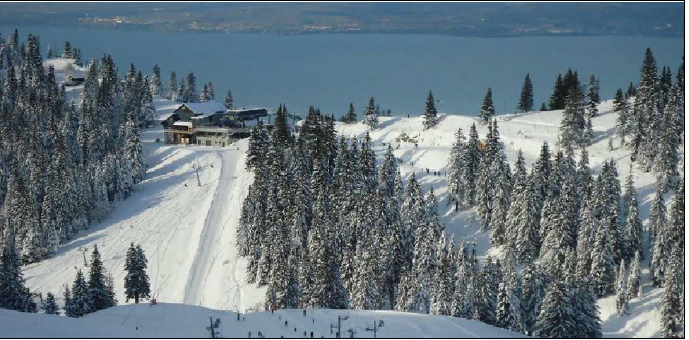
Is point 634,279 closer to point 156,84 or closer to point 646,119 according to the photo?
point 646,119

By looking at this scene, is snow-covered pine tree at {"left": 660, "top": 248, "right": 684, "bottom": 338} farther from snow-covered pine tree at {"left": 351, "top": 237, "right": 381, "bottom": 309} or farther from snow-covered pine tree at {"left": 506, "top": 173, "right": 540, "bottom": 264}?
snow-covered pine tree at {"left": 351, "top": 237, "right": 381, "bottom": 309}

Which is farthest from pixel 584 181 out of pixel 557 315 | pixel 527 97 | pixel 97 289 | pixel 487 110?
pixel 97 289

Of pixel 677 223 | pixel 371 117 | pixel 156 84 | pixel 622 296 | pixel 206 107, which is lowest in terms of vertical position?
pixel 622 296

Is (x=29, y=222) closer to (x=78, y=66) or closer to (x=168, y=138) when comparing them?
(x=168, y=138)

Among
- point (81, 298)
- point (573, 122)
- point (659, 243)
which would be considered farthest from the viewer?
point (573, 122)

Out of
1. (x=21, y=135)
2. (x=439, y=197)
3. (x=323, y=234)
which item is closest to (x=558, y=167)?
(x=439, y=197)

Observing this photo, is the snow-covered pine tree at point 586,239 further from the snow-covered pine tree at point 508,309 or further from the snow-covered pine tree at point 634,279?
the snow-covered pine tree at point 508,309

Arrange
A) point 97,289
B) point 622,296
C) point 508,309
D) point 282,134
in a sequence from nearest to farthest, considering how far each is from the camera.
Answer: point 508,309 → point 97,289 → point 622,296 → point 282,134
